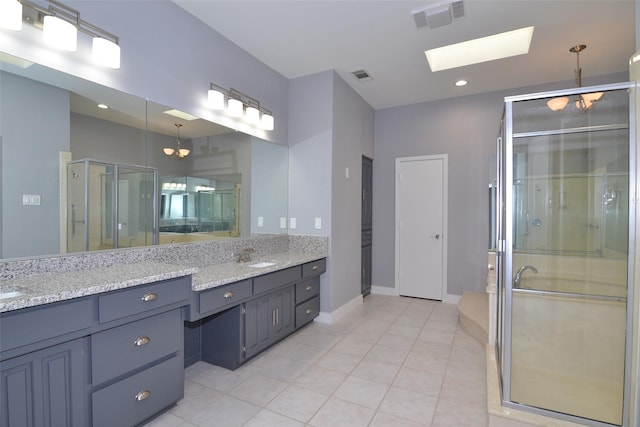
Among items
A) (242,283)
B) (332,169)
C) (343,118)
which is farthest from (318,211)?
(242,283)

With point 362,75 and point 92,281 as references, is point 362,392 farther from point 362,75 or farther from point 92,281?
point 362,75

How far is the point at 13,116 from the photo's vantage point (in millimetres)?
1611

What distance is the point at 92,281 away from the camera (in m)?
1.56

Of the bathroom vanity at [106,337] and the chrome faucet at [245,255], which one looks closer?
the bathroom vanity at [106,337]

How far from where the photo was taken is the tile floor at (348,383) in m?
1.93

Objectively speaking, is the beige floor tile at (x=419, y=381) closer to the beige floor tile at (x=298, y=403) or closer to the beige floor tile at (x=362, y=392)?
the beige floor tile at (x=362, y=392)

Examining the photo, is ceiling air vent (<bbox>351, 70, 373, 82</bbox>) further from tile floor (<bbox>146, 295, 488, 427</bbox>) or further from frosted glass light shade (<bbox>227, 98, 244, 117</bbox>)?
tile floor (<bbox>146, 295, 488, 427</bbox>)

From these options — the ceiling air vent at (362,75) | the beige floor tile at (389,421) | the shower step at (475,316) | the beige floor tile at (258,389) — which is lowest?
the beige floor tile at (389,421)

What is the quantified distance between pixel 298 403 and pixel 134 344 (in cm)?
111

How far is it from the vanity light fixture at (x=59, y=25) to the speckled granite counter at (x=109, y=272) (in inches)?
47.5

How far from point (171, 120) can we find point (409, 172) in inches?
135

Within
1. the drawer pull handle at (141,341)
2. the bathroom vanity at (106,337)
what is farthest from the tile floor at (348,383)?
the drawer pull handle at (141,341)

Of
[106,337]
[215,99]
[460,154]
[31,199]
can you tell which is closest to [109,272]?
[106,337]

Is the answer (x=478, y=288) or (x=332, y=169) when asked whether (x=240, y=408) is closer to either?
(x=332, y=169)
